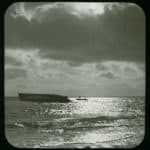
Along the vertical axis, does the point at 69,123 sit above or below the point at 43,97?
below

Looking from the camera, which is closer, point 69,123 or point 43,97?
point 43,97

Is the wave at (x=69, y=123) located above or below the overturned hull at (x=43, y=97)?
below

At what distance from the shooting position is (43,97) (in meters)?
2.92

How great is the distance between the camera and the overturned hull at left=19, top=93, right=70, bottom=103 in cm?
276

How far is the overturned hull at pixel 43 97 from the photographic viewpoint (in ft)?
9.05

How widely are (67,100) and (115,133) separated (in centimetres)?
54

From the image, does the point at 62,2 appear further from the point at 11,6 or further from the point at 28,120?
the point at 28,120

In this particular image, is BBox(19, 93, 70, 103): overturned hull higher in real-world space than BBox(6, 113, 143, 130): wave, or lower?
higher

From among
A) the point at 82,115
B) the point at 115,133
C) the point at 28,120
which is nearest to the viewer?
the point at 115,133
